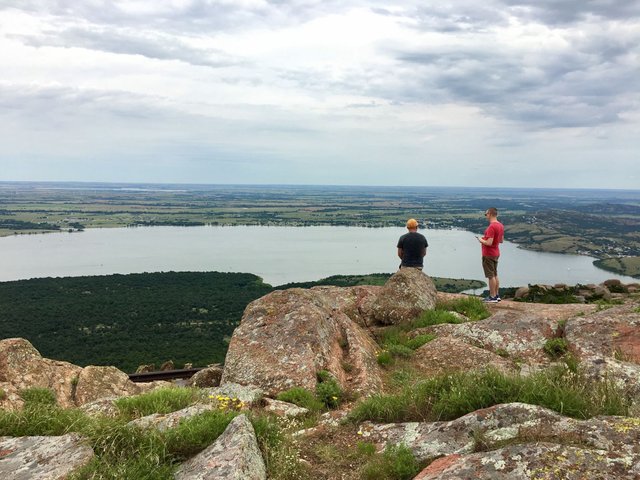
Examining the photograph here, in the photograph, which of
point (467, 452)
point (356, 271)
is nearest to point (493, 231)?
point (467, 452)

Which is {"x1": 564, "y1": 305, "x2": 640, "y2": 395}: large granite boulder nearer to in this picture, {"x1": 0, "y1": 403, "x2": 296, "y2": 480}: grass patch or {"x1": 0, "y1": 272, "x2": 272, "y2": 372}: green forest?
{"x1": 0, "y1": 403, "x2": 296, "y2": 480}: grass patch

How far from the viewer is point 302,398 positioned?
19.8 ft

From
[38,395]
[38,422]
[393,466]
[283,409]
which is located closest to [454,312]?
[283,409]

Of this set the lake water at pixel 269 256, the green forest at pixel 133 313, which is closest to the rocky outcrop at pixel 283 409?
the green forest at pixel 133 313

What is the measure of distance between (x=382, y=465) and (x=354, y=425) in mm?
1113

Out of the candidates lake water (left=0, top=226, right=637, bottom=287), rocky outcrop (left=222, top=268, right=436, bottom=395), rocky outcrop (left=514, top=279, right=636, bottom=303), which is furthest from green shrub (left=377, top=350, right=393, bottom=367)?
lake water (left=0, top=226, right=637, bottom=287)

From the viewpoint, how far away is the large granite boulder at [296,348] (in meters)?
6.81

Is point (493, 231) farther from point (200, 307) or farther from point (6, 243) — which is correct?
point (6, 243)

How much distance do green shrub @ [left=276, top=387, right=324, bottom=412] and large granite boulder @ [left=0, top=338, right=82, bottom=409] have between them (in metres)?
3.92

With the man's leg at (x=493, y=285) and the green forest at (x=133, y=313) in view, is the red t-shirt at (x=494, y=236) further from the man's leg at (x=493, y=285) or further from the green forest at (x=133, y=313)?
the green forest at (x=133, y=313)

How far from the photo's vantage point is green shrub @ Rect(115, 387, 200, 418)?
4992 millimetres

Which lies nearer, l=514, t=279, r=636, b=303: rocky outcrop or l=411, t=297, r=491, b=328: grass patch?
l=411, t=297, r=491, b=328: grass patch

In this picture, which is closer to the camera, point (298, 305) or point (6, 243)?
point (298, 305)

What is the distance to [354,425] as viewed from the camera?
495 centimetres
